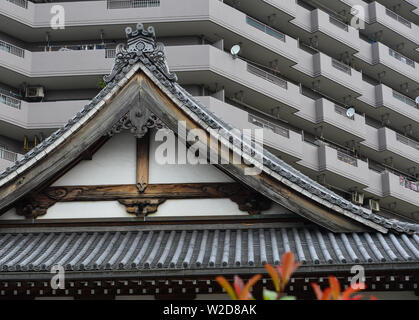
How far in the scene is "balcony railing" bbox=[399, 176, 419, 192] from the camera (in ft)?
156

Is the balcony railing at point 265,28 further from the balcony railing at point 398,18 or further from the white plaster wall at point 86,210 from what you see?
the white plaster wall at point 86,210

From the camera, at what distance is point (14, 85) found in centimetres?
4106

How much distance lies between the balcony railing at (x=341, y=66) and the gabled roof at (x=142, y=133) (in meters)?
36.0

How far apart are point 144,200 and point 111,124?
1405mm

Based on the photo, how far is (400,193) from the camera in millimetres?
46969

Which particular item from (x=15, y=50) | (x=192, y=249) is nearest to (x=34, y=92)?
(x=15, y=50)

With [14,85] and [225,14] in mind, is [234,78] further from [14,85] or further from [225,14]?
[14,85]

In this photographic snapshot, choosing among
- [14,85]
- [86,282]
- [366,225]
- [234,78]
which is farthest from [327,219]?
[14,85]

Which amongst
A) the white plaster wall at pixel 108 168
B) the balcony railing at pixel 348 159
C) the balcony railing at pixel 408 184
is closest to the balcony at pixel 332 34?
Result: the balcony railing at pixel 348 159

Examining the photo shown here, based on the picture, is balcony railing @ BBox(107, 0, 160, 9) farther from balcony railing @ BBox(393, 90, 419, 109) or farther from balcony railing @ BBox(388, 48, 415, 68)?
balcony railing @ BBox(393, 90, 419, 109)

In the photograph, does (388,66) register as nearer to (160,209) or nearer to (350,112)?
(350,112)

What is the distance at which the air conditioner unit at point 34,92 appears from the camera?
40.5m

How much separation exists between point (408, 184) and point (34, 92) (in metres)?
24.9

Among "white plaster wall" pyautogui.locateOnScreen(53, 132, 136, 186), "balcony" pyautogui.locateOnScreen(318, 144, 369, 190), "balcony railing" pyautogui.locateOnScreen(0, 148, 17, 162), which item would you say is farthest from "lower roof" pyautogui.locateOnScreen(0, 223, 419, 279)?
"balcony" pyautogui.locateOnScreen(318, 144, 369, 190)
